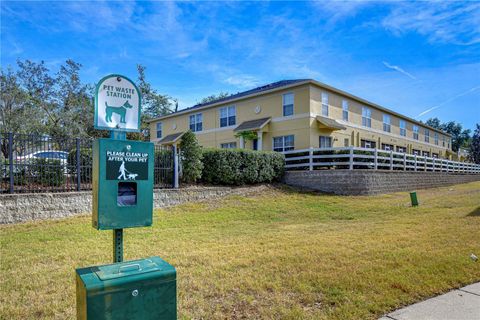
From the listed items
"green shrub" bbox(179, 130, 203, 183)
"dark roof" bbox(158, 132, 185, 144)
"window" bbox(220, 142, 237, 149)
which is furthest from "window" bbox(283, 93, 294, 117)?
"dark roof" bbox(158, 132, 185, 144)

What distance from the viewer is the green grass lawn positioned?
136 inches

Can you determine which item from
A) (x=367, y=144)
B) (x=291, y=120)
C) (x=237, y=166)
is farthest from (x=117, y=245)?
(x=367, y=144)

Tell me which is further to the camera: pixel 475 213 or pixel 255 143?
pixel 255 143

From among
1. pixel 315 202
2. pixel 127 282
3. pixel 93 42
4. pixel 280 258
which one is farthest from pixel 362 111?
pixel 127 282

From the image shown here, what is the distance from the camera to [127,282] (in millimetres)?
2102

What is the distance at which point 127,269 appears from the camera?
89.0 inches

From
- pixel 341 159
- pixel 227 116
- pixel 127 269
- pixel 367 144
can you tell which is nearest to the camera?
pixel 127 269

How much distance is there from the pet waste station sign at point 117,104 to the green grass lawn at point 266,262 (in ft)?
6.53

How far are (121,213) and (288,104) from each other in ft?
60.3

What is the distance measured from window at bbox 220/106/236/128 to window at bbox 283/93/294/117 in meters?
4.20

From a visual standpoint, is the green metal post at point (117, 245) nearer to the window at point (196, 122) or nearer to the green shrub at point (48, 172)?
the green shrub at point (48, 172)

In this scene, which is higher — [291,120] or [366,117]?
[366,117]

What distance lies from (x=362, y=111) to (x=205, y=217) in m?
18.2

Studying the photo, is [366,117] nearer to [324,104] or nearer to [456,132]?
[324,104]
